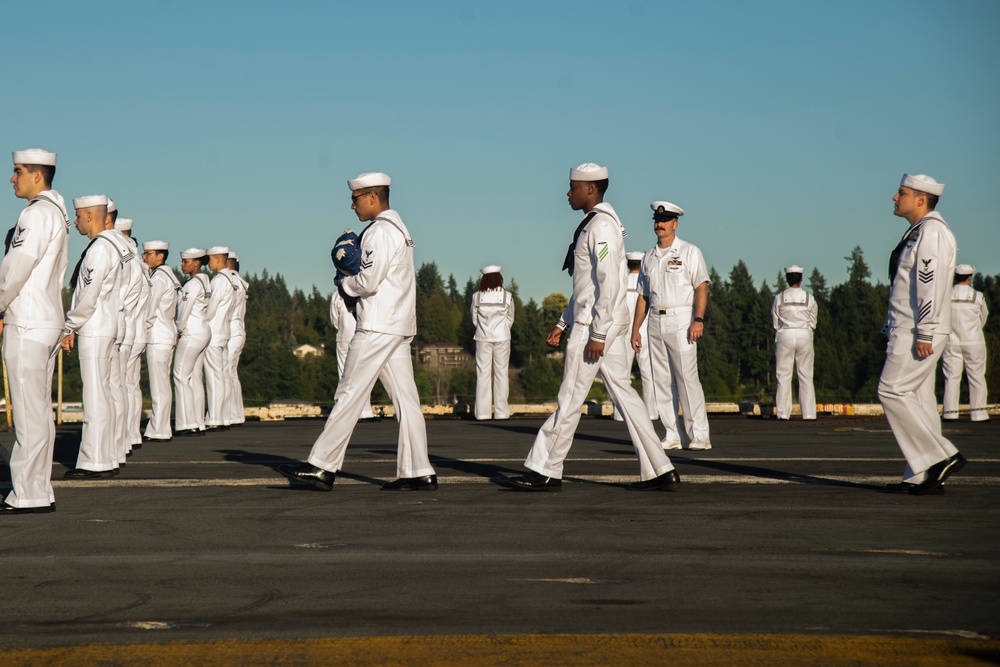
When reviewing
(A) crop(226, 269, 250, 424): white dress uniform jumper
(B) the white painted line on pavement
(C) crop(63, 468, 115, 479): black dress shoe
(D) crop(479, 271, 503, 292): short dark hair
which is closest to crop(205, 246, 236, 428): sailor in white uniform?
(A) crop(226, 269, 250, 424): white dress uniform jumper

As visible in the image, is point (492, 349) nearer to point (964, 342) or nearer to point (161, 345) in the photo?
point (161, 345)

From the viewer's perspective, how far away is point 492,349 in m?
22.1

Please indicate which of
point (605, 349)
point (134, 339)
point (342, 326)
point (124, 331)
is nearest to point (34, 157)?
point (124, 331)

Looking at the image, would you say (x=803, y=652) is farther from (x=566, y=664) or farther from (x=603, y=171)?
(x=603, y=171)

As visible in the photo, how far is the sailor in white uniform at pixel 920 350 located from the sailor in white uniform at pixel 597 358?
170 cm

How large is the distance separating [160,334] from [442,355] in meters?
162

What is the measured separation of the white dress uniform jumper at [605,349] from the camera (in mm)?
9156

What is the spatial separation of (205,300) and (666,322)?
Answer: 716cm

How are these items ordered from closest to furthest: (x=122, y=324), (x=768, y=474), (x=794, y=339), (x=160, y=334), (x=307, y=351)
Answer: (x=768, y=474)
(x=122, y=324)
(x=160, y=334)
(x=794, y=339)
(x=307, y=351)

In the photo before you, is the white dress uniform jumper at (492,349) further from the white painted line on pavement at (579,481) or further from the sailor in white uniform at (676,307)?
the white painted line on pavement at (579,481)

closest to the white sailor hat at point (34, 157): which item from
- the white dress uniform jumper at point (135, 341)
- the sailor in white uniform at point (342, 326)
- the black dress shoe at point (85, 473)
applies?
the black dress shoe at point (85, 473)

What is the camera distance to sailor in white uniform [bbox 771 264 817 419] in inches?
824

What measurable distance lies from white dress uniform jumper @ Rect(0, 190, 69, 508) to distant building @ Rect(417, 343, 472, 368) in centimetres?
15443

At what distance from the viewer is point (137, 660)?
4.21 m
